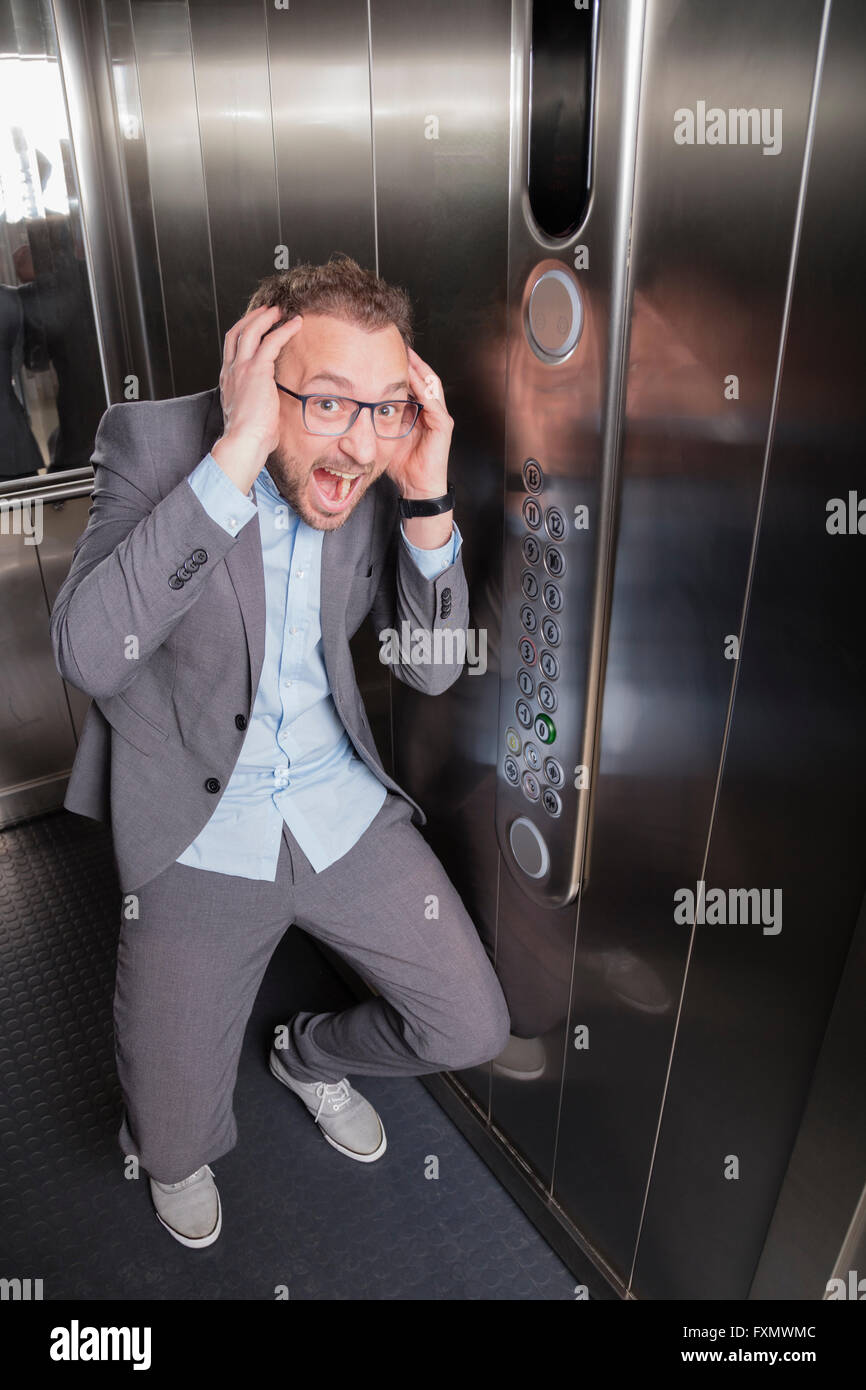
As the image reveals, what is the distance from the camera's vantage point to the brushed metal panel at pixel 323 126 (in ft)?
5.00

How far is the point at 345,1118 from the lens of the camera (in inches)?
78.0

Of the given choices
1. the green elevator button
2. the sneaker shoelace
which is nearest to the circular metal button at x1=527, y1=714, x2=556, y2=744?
the green elevator button

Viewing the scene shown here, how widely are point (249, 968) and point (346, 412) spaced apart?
0.92 metres

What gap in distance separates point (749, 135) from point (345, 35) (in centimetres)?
83

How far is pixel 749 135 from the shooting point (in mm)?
950

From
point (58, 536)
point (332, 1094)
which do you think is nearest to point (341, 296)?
point (332, 1094)

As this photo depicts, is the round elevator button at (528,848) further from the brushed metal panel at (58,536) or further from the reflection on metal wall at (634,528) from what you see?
the brushed metal panel at (58,536)

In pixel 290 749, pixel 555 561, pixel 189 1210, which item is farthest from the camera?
pixel 189 1210

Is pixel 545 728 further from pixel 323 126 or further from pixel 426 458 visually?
pixel 323 126

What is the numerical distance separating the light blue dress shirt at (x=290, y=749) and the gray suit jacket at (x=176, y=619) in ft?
0.10

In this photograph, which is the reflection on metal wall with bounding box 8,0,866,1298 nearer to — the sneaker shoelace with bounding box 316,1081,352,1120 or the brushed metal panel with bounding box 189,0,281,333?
the brushed metal panel with bounding box 189,0,281,333

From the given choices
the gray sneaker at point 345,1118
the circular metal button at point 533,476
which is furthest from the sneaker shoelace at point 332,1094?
the circular metal button at point 533,476

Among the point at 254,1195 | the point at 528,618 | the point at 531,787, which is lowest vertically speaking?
the point at 254,1195

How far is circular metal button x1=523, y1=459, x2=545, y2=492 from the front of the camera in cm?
132
